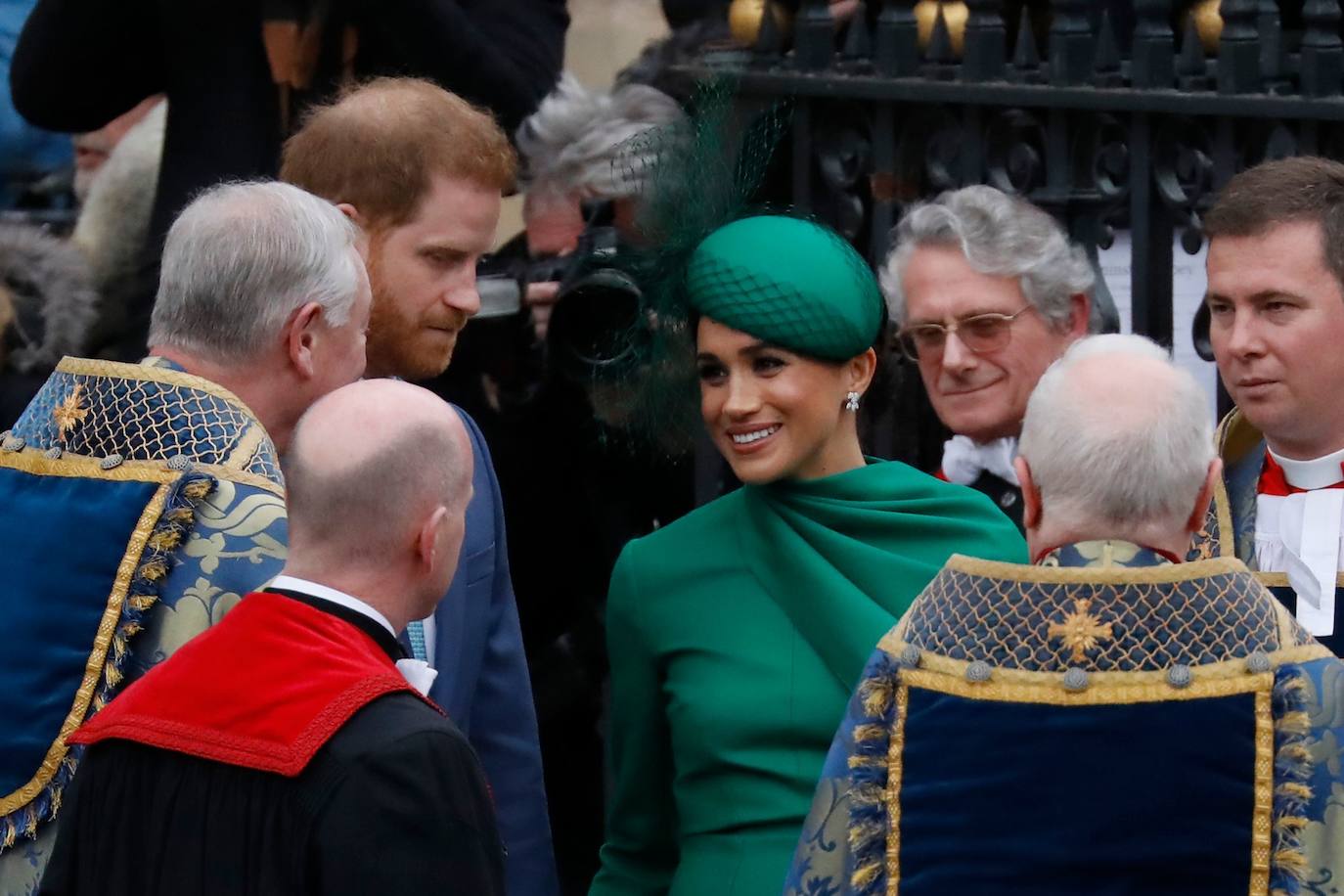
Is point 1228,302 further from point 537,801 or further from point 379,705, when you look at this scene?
point 379,705

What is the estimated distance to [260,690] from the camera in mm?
2498

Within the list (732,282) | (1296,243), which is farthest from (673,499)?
(1296,243)

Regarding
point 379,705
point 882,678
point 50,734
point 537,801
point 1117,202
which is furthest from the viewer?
point 1117,202

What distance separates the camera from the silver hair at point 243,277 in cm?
308

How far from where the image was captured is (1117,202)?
4.14m

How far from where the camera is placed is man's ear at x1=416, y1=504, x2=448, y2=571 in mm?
2600

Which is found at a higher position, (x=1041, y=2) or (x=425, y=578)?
(x=1041, y=2)

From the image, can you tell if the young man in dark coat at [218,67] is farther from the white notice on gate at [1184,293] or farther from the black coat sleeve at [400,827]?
the black coat sleeve at [400,827]

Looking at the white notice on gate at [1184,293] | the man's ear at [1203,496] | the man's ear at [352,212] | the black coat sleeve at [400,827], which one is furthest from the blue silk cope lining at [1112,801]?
the white notice on gate at [1184,293]

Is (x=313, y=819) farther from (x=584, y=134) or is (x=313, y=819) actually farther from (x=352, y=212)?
(x=584, y=134)

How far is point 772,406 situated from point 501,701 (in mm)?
636

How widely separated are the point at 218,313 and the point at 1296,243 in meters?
1.53

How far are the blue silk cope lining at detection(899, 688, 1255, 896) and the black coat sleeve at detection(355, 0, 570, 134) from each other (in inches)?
101

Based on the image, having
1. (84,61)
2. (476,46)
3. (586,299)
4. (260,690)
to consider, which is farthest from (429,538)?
(84,61)
